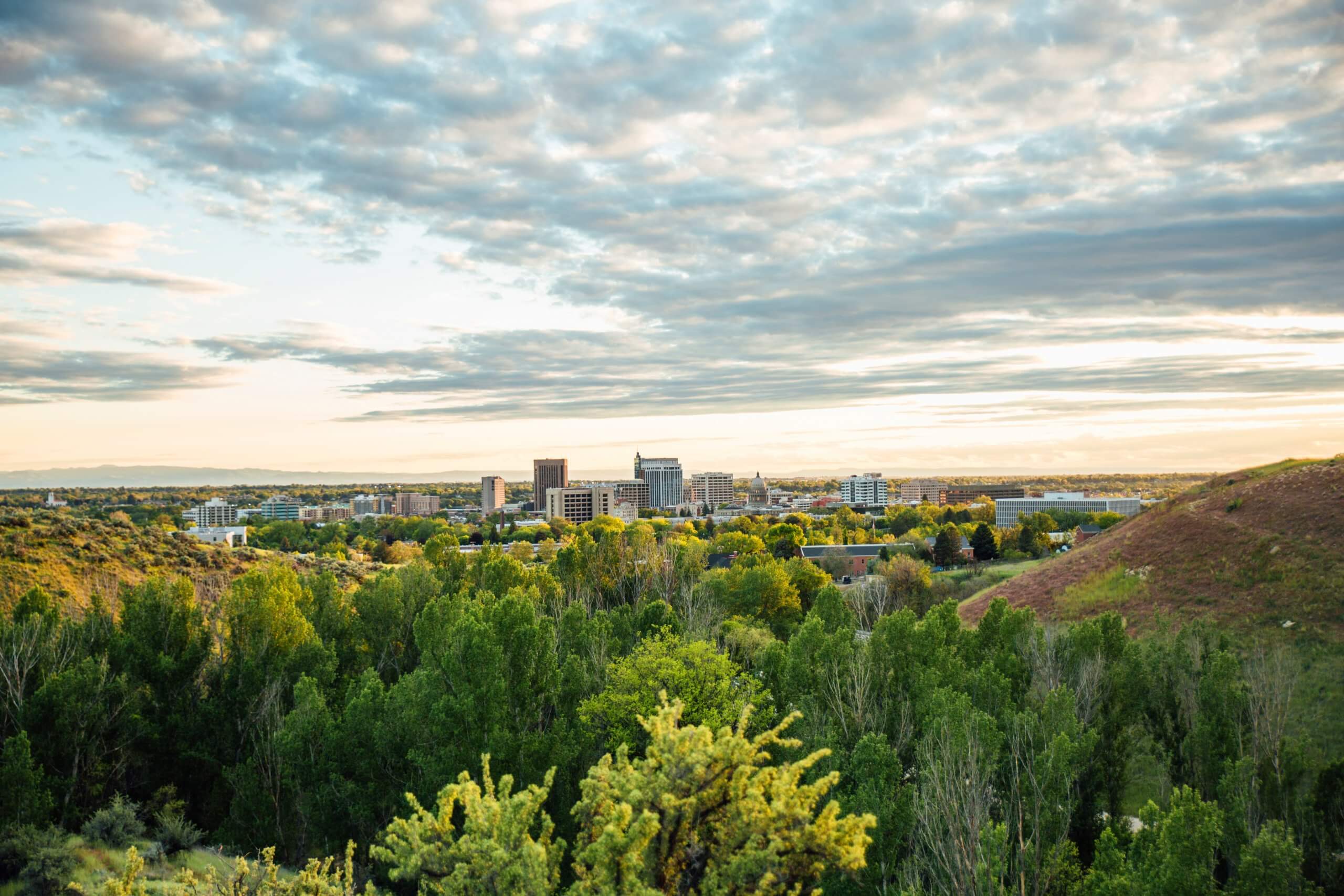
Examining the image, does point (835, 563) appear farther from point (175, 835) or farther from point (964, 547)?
point (175, 835)

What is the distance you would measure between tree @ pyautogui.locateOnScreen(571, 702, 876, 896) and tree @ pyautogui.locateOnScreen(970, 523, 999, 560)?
90.9 m

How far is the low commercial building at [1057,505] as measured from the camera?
18112 cm

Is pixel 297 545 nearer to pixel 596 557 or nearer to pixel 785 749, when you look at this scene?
pixel 596 557

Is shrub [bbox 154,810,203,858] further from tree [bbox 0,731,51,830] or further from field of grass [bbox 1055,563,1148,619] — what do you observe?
field of grass [bbox 1055,563,1148,619]

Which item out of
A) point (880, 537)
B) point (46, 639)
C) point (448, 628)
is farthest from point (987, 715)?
point (880, 537)

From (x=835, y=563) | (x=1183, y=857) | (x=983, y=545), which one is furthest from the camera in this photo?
(x=983, y=545)

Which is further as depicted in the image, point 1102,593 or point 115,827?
point 1102,593

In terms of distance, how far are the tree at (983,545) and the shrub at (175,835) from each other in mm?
85979

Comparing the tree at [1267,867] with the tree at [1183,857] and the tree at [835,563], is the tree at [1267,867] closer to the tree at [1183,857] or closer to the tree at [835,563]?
the tree at [1183,857]

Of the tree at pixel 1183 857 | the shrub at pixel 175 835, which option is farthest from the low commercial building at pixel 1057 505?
the tree at pixel 1183 857

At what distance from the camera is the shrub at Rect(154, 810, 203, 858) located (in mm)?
26078

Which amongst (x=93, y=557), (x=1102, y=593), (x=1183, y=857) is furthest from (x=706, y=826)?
(x=93, y=557)

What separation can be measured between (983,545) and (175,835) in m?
87.5

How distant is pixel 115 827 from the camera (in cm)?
2545
